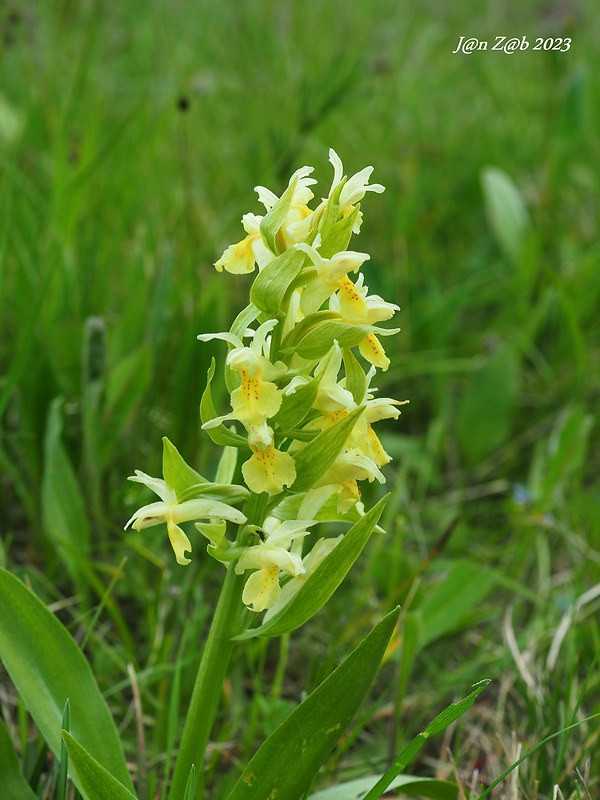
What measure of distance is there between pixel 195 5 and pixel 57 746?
4586mm

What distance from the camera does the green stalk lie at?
1046mm

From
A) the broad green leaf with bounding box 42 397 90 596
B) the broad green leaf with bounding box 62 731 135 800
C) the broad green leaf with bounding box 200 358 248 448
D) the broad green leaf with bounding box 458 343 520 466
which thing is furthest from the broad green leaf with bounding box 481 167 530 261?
the broad green leaf with bounding box 62 731 135 800

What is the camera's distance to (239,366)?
3.10ft

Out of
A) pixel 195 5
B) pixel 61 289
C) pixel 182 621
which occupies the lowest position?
pixel 182 621

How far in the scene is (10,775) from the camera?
3.47ft

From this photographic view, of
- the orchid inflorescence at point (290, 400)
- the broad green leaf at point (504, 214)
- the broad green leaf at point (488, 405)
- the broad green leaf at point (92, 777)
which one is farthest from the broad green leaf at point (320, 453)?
the broad green leaf at point (504, 214)

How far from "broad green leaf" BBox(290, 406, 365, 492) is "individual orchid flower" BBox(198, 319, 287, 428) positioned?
0.21 ft

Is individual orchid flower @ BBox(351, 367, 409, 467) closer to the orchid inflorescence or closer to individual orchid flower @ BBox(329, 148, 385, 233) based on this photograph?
the orchid inflorescence

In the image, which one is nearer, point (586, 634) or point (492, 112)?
point (586, 634)

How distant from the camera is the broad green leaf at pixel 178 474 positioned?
1.00 metres

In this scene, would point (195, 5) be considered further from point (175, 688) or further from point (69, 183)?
point (175, 688)

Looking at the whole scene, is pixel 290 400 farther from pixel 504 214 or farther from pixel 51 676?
pixel 504 214

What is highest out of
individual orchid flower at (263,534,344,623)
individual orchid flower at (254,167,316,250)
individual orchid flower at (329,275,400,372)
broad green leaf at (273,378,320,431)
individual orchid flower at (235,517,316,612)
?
individual orchid flower at (254,167,316,250)

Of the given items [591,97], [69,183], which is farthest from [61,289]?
[591,97]
